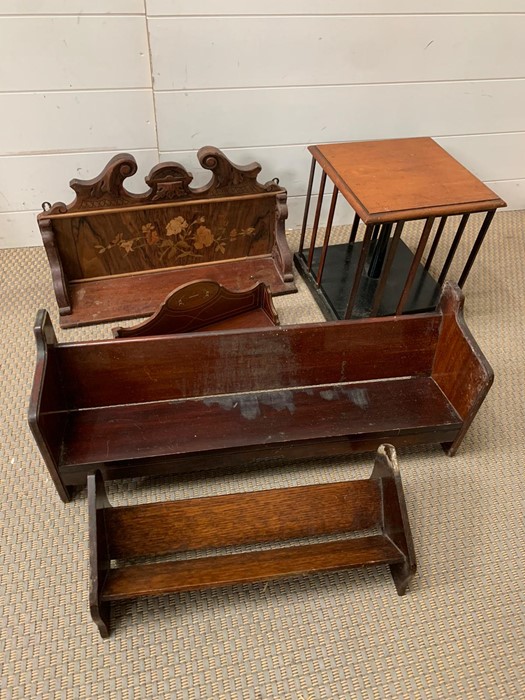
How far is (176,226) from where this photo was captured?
6.15 feet

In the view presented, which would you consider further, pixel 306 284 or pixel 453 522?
pixel 306 284

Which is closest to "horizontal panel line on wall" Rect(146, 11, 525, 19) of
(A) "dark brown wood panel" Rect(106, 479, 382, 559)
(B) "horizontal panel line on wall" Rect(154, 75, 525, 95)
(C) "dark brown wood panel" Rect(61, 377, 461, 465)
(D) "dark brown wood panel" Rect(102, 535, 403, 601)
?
(B) "horizontal panel line on wall" Rect(154, 75, 525, 95)

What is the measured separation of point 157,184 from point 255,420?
86cm

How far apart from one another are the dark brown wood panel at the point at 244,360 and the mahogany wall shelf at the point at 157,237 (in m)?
0.46

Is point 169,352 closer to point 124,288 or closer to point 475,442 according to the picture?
point 124,288

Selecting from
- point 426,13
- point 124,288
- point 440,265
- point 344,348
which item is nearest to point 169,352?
point 344,348

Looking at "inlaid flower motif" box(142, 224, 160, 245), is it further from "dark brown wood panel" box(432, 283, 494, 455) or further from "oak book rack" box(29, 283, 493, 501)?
"dark brown wood panel" box(432, 283, 494, 455)

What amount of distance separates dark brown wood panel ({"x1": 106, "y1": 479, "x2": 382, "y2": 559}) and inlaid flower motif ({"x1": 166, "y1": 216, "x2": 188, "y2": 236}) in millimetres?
1000

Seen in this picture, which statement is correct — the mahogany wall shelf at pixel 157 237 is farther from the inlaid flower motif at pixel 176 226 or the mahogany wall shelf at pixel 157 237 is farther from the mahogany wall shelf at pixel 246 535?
the mahogany wall shelf at pixel 246 535

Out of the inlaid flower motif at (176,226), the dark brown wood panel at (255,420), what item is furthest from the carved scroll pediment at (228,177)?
the dark brown wood panel at (255,420)

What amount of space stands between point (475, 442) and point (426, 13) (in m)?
1.42

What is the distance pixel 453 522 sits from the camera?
4.47 feet

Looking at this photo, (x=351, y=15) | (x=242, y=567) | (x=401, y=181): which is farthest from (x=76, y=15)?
(x=242, y=567)

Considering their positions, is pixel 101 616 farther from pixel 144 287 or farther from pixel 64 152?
pixel 64 152
